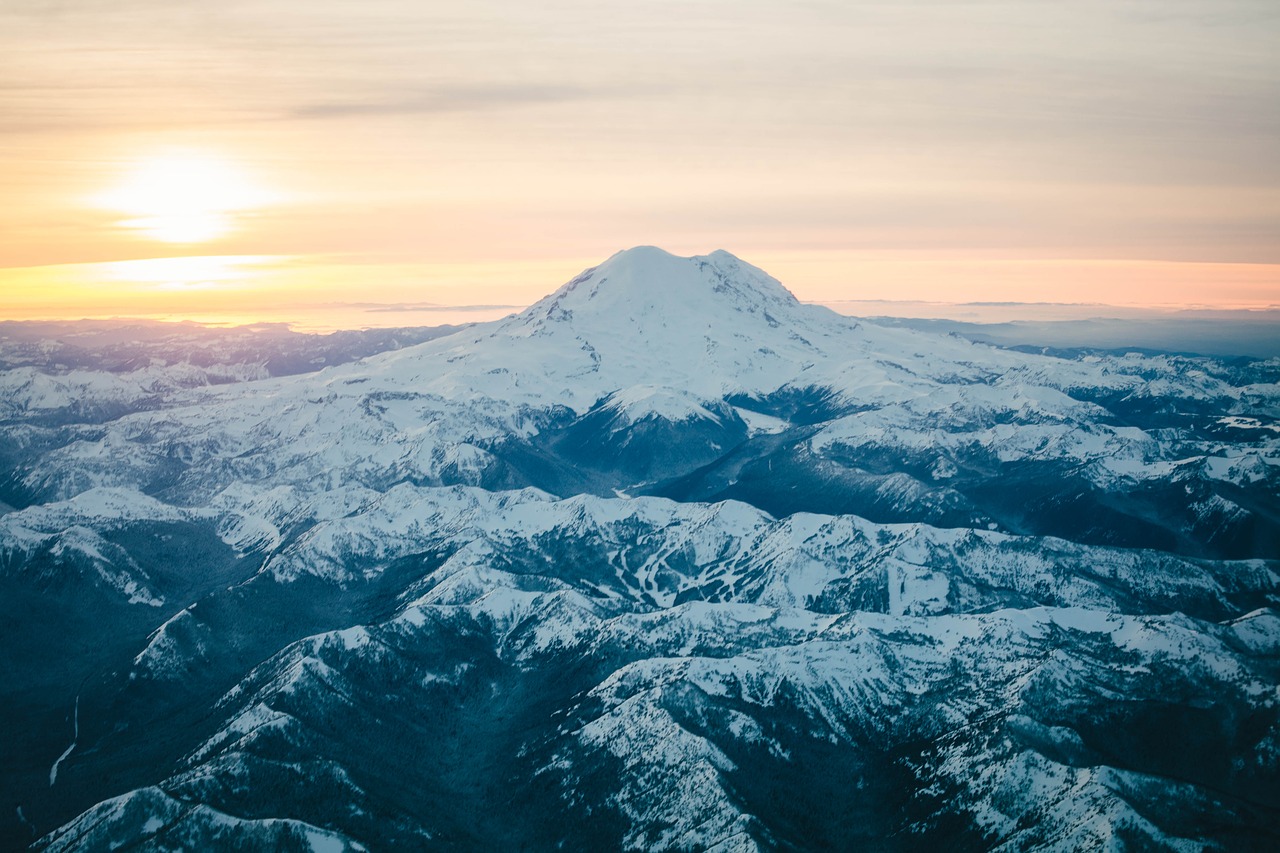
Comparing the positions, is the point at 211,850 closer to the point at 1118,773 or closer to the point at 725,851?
the point at 725,851

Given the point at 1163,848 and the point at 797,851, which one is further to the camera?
the point at 797,851

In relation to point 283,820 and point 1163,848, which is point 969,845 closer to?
point 1163,848

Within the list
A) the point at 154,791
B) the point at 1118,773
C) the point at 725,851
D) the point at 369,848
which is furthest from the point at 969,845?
the point at 154,791

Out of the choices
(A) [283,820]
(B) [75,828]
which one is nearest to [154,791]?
(B) [75,828]

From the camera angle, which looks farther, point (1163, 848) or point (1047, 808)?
point (1047, 808)

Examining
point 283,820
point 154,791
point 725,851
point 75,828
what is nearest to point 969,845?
point 725,851

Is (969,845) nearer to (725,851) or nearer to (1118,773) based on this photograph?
(1118,773)

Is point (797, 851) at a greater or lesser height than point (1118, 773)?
lesser
